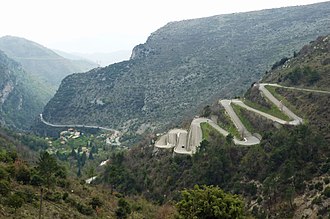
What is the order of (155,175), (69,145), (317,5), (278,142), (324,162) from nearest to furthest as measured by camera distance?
(324,162)
(278,142)
(155,175)
(69,145)
(317,5)

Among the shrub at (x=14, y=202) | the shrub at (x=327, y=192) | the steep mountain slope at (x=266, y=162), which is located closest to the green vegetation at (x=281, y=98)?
the steep mountain slope at (x=266, y=162)

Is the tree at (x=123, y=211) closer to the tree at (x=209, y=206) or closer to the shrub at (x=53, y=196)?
the shrub at (x=53, y=196)

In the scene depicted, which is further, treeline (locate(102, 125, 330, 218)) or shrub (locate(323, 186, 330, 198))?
treeline (locate(102, 125, 330, 218))

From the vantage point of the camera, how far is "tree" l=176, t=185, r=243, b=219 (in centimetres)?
2552

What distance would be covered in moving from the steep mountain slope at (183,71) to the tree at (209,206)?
8656 centimetres

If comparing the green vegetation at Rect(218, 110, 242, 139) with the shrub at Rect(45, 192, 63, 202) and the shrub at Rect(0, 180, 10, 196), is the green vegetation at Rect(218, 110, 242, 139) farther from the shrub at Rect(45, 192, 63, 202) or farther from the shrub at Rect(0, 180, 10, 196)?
the shrub at Rect(0, 180, 10, 196)

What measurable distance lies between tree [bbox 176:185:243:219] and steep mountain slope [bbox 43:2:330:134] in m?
86.6

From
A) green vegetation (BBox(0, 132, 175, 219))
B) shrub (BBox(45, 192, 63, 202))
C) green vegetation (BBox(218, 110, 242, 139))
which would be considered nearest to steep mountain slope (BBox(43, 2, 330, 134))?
green vegetation (BBox(218, 110, 242, 139))

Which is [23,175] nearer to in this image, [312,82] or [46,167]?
[46,167]

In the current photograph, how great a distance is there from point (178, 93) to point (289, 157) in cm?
9351

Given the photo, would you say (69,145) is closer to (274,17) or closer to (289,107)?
(289,107)

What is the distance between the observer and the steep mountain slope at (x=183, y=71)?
132 m

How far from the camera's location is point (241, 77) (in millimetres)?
128875

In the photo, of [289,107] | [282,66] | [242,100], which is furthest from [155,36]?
[289,107]
